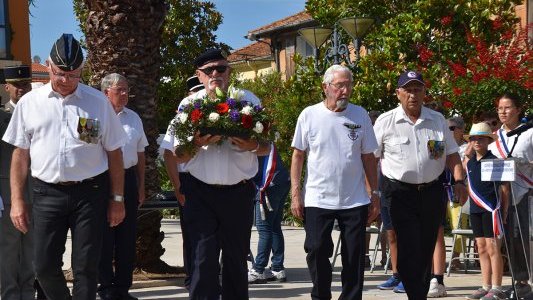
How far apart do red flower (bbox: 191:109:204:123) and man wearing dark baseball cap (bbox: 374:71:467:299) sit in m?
1.93

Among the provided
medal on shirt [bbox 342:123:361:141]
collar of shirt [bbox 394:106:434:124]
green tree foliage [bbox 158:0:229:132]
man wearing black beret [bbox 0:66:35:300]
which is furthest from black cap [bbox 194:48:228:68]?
green tree foliage [bbox 158:0:229:132]

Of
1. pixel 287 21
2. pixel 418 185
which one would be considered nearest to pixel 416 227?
pixel 418 185

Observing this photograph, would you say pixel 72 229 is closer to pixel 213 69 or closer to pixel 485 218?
pixel 213 69

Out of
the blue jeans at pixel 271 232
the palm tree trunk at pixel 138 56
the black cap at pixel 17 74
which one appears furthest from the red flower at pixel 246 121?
the blue jeans at pixel 271 232

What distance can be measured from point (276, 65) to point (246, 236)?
1821 inches

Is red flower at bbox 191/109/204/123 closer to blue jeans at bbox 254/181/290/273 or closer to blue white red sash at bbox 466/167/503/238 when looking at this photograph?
blue white red sash at bbox 466/167/503/238

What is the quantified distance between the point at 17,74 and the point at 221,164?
2782 mm

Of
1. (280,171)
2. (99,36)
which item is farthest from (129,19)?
(280,171)

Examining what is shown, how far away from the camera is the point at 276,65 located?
53875 millimetres

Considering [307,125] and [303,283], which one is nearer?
[307,125]

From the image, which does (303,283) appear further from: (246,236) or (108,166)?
(108,166)

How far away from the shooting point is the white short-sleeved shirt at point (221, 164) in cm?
773

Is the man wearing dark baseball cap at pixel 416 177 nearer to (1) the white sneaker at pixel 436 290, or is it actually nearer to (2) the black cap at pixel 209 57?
(1) the white sneaker at pixel 436 290

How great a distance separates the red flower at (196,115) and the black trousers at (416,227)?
214 cm
